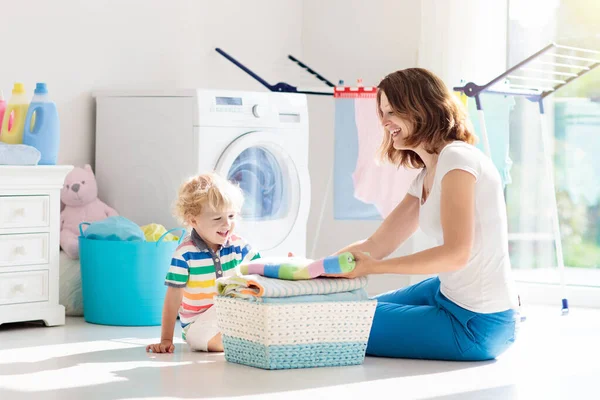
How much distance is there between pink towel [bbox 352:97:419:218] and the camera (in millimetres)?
4023

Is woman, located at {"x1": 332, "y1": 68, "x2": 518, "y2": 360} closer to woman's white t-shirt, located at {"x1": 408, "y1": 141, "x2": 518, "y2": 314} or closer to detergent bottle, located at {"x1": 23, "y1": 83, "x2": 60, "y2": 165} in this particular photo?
woman's white t-shirt, located at {"x1": 408, "y1": 141, "x2": 518, "y2": 314}

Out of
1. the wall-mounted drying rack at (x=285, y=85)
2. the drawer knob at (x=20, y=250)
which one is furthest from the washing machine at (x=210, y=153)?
the drawer knob at (x=20, y=250)

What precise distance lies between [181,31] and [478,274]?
2.12 m

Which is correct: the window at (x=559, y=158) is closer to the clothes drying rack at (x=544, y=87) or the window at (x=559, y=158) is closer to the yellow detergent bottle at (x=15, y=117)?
the clothes drying rack at (x=544, y=87)

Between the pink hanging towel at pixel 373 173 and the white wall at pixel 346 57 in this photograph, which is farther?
the white wall at pixel 346 57

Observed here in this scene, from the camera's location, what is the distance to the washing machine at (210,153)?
11.7ft

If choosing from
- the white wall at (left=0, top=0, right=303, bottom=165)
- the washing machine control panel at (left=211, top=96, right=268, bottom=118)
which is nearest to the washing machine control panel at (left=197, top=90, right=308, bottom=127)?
the washing machine control panel at (left=211, top=96, right=268, bottom=118)

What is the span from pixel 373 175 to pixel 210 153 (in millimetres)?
798

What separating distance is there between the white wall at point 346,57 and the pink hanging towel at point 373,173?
48 centimetres

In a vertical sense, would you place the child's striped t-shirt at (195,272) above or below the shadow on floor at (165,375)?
above

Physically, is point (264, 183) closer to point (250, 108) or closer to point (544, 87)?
point (250, 108)

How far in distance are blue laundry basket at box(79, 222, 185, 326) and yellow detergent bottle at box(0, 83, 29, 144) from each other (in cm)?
44

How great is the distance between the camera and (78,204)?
12.1ft

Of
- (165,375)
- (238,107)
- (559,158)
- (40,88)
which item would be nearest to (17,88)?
(40,88)
